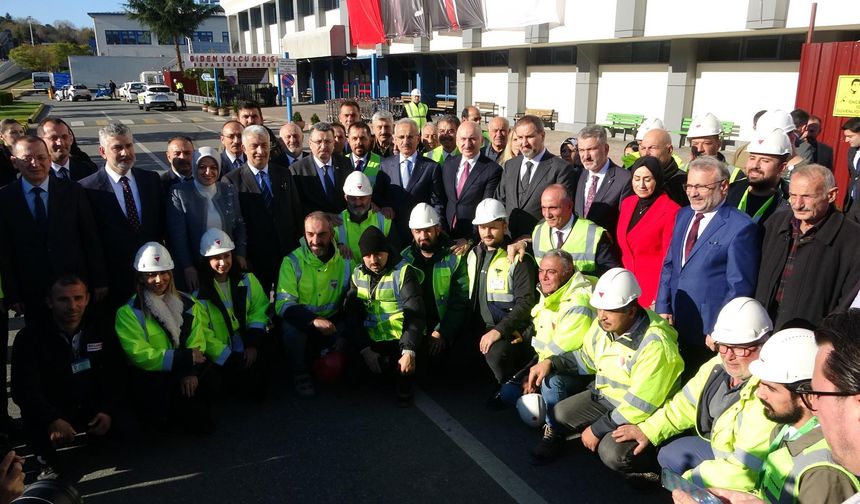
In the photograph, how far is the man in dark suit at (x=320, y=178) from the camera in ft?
19.3

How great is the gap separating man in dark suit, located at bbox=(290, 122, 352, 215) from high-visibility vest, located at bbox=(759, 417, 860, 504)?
4.47 metres

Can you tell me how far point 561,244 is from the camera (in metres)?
4.82

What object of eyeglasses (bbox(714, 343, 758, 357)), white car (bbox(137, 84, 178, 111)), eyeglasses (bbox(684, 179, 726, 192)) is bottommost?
eyeglasses (bbox(714, 343, 758, 357))

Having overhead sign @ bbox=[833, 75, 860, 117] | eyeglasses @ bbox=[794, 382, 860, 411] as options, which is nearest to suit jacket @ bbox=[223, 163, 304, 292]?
eyeglasses @ bbox=[794, 382, 860, 411]

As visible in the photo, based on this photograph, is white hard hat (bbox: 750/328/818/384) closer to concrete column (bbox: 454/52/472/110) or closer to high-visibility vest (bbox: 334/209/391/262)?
high-visibility vest (bbox: 334/209/391/262)

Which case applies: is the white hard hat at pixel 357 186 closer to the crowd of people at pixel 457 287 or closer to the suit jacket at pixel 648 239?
the crowd of people at pixel 457 287

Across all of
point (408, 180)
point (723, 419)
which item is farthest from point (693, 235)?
point (408, 180)

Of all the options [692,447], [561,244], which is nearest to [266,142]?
[561,244]

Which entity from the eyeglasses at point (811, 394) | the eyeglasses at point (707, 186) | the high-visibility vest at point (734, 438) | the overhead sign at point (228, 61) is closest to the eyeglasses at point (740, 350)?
the high-visibility vest at point (734, 438)

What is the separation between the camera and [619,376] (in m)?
3.72

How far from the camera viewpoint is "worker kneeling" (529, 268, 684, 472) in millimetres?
3549

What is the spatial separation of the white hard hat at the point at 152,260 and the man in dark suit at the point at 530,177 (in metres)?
2.99

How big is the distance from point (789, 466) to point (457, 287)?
3.01 meters

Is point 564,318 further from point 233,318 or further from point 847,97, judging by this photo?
point 847,97
